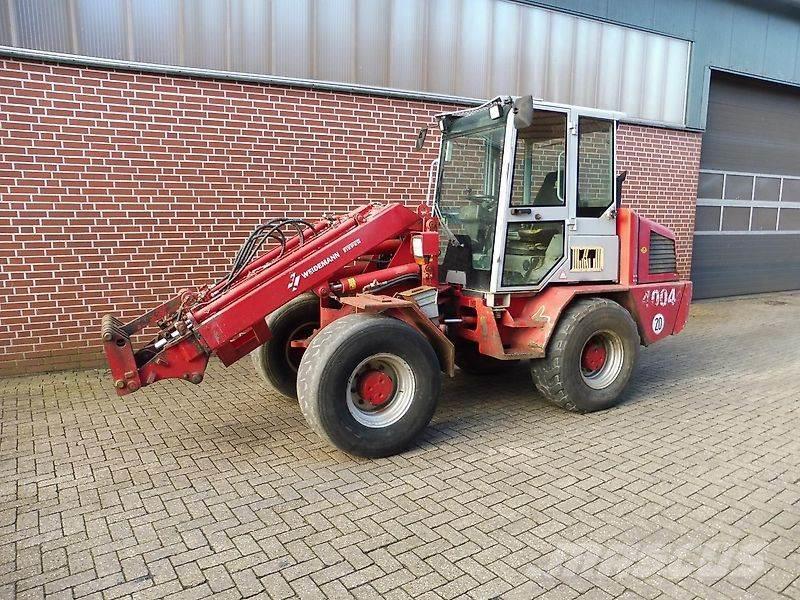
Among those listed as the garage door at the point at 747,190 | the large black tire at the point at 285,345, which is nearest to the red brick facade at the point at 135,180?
the large black tire at the point at 285,345

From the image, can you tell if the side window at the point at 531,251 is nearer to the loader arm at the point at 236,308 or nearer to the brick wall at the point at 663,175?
the loader arm at the point at 236,308

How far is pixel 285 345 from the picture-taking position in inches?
204

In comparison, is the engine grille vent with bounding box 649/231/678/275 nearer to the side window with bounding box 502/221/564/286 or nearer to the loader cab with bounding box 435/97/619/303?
the loader cab with bounding box 435/97/619/303

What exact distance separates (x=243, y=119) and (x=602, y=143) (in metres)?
3.77

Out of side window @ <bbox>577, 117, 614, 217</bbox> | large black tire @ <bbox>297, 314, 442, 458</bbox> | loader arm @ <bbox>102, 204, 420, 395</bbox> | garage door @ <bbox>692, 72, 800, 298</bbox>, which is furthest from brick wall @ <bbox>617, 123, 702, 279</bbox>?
large black tire @ <bbox>297, 314, 442, 458</bbox>

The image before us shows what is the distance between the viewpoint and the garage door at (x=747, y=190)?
10961mm

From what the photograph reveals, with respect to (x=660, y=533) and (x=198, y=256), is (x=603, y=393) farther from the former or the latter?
(x=198, y=256)

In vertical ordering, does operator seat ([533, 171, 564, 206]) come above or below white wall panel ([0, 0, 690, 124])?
below

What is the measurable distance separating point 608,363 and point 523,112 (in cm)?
236

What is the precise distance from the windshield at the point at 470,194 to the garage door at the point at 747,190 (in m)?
7.46

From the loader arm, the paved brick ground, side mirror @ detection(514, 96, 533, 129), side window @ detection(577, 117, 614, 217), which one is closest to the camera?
the paved brick ground

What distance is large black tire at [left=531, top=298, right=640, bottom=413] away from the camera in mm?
4770

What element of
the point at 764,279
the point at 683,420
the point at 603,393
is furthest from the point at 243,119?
the point at 764,279

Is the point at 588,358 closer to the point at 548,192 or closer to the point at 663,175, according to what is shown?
the point at 548,192
